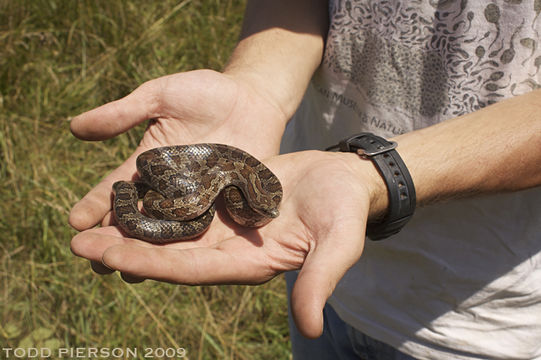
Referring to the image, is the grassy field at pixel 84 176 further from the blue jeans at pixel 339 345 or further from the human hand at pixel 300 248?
the human hand at pixel 300 248

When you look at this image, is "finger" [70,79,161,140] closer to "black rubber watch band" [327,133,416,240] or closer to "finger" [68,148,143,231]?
"finger" [68,148,143,231]

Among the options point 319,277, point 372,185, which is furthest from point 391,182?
point 319,277

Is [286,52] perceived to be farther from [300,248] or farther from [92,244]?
[92,244]

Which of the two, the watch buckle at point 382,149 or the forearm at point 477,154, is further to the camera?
the watch buckle at point 382,149

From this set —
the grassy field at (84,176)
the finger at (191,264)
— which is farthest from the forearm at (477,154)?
the grassy field at (84,176)

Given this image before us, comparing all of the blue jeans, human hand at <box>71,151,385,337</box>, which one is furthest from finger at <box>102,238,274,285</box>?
the blue jeans

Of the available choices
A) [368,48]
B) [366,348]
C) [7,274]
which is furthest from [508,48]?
[7,274]

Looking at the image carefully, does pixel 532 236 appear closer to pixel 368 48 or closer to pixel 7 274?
pixel 368 48
